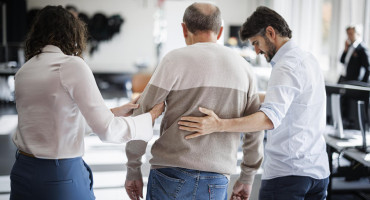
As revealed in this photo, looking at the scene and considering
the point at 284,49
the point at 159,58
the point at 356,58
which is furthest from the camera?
the point at 159,58

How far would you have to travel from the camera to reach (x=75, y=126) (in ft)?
4.67

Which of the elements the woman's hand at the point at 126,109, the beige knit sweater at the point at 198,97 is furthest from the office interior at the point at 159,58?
the beige knit sweater at the point at 198,97

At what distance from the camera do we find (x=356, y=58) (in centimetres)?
614

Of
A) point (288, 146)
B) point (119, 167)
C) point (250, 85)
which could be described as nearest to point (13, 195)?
point (250, 85)

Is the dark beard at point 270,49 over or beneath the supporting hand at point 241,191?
over

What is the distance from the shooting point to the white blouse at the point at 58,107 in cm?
134

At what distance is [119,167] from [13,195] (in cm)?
308

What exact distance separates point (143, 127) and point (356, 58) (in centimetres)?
559

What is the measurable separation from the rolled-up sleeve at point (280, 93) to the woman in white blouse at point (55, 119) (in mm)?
539

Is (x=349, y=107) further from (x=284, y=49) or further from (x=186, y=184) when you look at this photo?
(x=186, y=184)

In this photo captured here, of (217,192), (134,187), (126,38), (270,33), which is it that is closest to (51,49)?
(134,187)

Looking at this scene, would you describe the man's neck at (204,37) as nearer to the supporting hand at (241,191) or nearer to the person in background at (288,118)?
the person in background at (288,118)

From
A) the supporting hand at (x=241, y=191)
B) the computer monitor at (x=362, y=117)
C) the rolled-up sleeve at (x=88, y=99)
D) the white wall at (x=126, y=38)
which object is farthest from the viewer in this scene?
the white wall at (x=126, y=38)

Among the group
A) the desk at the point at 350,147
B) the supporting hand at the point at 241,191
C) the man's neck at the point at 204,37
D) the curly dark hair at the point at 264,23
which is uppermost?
the curly dark hair at the point at 264,23
